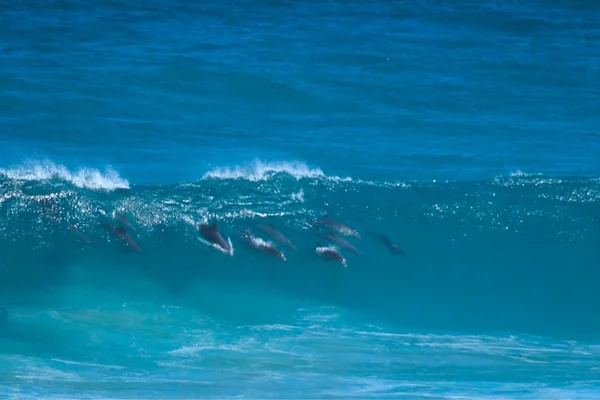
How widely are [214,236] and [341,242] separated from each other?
82.6 inches

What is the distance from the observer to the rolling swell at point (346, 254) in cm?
1138

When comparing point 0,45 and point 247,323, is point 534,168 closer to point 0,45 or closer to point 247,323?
point 247,323

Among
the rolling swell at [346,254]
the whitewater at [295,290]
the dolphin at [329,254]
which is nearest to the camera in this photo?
the whitewater at [295,290]

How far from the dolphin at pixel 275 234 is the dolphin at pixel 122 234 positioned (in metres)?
1.90

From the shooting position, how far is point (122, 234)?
1209 centimetres

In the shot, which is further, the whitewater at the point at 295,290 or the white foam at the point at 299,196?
the white foam at the point at 299,196

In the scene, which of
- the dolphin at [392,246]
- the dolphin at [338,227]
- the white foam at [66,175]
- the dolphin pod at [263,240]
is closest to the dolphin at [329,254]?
the dolphin pod at [263,240]

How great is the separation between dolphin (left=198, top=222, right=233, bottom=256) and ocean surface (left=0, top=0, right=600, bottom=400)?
0.39ft

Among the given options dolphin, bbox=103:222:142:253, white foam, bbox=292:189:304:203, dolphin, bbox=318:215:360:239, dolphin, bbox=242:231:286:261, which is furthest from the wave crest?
dolphin, bbox=103:222:142:253

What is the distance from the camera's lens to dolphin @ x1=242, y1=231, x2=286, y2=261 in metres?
11.8

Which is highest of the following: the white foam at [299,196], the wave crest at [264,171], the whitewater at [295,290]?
the wave crest at [264,171]

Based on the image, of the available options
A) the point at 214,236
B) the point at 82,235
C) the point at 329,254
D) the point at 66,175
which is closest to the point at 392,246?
the point at 329,254

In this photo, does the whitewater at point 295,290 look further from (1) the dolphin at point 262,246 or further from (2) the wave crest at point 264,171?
(1) the dolphin at point 262,246

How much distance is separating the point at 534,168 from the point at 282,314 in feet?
19.3
